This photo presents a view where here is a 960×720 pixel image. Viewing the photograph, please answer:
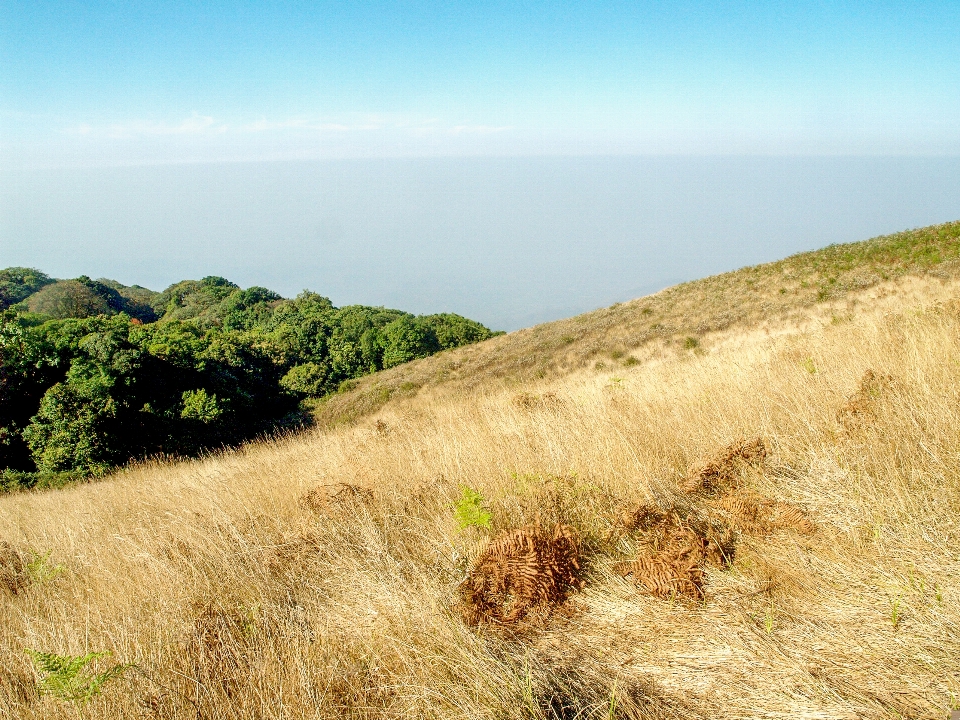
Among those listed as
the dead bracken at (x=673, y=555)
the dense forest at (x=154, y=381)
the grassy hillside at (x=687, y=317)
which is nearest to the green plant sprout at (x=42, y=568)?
the dead bracken at (x=673, y=555)

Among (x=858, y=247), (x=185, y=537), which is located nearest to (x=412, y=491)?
(x=185, y=537)

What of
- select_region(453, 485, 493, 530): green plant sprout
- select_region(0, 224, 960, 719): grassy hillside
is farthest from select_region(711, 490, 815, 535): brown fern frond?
select_region(453, 485, 493, 530): green plant sprout

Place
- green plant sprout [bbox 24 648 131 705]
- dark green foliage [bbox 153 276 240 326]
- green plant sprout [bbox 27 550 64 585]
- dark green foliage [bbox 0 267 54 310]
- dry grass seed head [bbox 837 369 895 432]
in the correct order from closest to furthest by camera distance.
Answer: green plant sprout [bbox 24 648 131 705], dry grass seed head [bbox 837 369 895 432], green plant sprout [bbox 27 550 64 585], dark green foliage [bbox 0 267 54 310], dark green foliage [bbox 153 276 240 326]

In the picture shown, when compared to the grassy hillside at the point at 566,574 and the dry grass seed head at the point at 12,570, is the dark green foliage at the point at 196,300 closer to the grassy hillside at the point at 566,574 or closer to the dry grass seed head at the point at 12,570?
the dry grass seed head at the point at 12,570

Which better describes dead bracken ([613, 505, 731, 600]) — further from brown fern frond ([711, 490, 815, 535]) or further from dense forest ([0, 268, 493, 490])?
dense forest ([0, 268, 493, 490])

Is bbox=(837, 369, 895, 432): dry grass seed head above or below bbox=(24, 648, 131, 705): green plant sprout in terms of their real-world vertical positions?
above

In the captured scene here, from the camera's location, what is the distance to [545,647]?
235 centimetres

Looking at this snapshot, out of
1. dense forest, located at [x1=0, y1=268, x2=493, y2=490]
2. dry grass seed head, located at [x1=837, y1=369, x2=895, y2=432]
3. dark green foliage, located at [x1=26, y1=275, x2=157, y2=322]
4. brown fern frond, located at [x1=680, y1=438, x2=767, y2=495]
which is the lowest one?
dense forest, located at [x1=0, y1=268, x2=493, y2=490]

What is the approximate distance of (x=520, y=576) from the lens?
269cm

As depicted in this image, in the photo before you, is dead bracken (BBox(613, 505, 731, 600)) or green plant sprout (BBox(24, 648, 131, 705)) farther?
dead bracken (BBox(613, 505, 731, 600))

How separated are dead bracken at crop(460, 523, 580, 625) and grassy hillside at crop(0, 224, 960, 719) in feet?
0.04

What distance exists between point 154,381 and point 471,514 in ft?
66.4

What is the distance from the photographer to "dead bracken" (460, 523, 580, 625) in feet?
8.43

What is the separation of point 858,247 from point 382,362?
29799 millimetres
